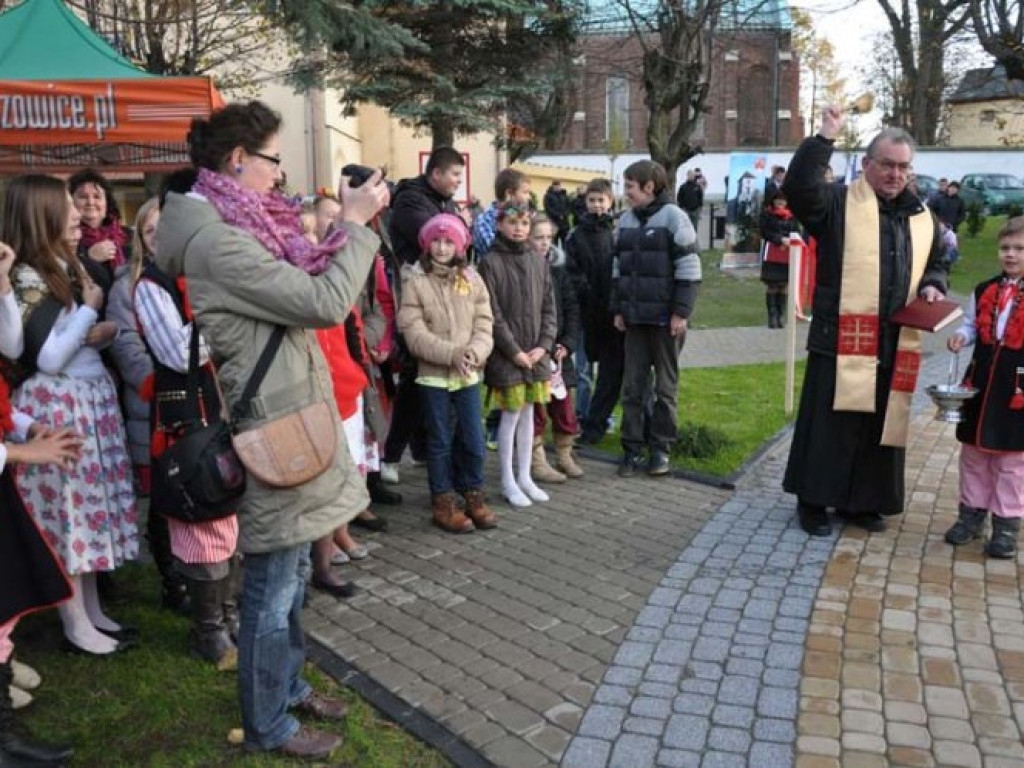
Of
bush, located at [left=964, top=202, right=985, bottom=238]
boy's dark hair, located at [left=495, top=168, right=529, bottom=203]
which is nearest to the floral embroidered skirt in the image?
boy's dark hair, located at [left=495, top=168, right=529, bottom=203]

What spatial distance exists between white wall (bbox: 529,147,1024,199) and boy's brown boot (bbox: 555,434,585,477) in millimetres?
31267

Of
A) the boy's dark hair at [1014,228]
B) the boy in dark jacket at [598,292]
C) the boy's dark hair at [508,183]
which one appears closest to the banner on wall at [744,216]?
the boy in dark jacket at [598,292]

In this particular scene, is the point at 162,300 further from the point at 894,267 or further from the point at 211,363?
the point at 894,267

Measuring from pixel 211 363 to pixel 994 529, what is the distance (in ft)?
13.8

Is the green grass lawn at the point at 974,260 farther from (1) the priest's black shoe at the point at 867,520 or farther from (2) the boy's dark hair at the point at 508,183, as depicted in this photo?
(2) the boy's dark hair at the point at 508,183

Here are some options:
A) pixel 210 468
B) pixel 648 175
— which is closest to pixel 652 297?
pixel 648 175

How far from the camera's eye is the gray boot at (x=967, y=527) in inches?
201

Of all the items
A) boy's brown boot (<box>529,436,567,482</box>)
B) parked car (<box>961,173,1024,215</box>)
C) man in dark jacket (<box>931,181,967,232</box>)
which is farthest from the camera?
parked car (<box>961,173,1024,215</box>)

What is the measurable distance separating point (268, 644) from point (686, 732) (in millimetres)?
1498

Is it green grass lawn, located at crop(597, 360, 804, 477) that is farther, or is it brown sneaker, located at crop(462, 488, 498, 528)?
green grass lawn, located at crop(597, 360, 804, 477)

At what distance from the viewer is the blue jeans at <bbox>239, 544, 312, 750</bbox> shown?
2.92 meters

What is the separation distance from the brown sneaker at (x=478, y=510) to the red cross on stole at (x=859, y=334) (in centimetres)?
221

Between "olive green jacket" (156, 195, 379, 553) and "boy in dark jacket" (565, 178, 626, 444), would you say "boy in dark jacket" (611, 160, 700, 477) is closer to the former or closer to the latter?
"boy in dark jacket" (565, 178, 626, 444)

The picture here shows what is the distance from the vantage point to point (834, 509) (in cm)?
558
